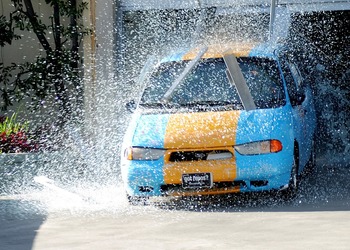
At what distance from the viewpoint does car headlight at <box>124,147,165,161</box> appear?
11125 mm

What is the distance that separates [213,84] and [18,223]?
2.93 metres

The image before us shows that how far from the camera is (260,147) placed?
1107cm

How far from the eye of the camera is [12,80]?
18172 mm

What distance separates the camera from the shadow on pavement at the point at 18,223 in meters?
9.30

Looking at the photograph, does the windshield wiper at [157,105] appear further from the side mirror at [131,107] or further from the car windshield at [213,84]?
the side mirror at [131,107]

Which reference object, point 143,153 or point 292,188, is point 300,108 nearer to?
point 292,188

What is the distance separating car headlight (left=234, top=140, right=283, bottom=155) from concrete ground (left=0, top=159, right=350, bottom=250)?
54 centimetres

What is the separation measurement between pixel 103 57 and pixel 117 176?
12.0 ft

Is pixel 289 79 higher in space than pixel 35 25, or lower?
lower

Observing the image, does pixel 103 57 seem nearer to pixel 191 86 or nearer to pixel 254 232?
pixel 191 86

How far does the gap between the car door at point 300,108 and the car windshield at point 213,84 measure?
213mm

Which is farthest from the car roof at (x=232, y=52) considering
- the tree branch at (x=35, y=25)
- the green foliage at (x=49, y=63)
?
the tree branch at (x=35, y=25)

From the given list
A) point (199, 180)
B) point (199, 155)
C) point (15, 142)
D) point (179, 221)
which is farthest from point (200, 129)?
point (15, 142)

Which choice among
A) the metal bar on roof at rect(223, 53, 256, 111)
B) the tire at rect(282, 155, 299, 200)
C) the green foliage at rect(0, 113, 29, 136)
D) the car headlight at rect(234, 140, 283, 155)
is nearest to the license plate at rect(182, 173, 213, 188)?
the car headlight at rect(234, 140, 283, 155)
